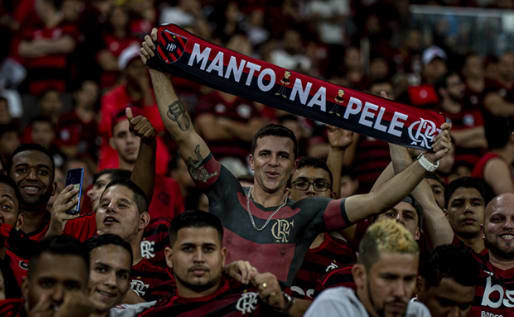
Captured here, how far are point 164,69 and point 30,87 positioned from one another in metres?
6.24

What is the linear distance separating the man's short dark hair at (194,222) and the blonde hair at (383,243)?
1005mm

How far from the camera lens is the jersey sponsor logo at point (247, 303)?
4762mm

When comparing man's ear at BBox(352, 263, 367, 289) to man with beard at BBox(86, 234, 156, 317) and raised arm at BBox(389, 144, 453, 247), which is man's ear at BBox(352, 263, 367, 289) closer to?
man with beard at BBox(86, 234, 156, 317)

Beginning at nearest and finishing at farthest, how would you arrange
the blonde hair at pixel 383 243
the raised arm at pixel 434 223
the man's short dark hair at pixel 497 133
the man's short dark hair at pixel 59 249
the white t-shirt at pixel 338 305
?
the white t-shirt at pixel 338 305, the blonde hair at pixel 383 243, the man's short dark hair at pixel 59 249, the raised arm at pixel 434 223, the man's short dark hair at pixel 497 133

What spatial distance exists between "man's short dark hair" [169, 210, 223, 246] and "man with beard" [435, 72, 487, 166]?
451 centimetres

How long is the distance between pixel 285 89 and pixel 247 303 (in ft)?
4.84

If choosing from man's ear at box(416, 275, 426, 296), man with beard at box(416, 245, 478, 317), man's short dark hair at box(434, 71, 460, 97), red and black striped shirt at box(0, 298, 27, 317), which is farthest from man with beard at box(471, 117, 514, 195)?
red and black striped shirt at box(0, 298, 27, 317)

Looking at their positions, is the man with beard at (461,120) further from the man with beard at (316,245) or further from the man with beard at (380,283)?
the man with beard at (380,283)

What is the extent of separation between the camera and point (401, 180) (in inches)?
197

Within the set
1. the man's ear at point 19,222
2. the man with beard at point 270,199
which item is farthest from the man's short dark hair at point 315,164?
the man's ear at point 19,222

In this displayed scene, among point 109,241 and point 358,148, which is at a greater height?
point 358,148

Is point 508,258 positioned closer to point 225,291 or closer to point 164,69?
point 225,291

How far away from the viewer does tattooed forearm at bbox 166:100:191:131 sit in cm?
545

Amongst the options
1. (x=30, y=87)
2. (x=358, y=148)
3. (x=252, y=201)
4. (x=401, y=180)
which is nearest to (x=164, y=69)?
(x=252, y=201)
